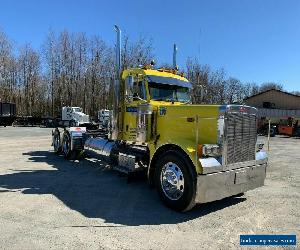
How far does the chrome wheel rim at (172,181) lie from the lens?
274 inches

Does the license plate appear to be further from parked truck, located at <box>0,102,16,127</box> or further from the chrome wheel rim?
parked truck, located at <box>0,102,16,127</box>

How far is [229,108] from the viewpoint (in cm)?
704

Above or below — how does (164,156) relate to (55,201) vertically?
above

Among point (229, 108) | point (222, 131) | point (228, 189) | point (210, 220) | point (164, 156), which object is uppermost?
point (229, 108)

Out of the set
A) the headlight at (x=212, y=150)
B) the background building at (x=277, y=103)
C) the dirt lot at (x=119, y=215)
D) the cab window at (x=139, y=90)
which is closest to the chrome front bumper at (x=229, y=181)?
the headlight at (x=212, y=150)

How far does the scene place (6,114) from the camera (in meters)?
44.5

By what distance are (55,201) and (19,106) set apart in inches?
2312

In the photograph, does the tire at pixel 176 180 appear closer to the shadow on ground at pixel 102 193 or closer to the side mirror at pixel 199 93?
the shadow on ground at pixel 102 193

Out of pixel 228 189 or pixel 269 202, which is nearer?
pixel 228 189

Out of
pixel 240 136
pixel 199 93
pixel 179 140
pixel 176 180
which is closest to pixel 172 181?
pixel 176 180

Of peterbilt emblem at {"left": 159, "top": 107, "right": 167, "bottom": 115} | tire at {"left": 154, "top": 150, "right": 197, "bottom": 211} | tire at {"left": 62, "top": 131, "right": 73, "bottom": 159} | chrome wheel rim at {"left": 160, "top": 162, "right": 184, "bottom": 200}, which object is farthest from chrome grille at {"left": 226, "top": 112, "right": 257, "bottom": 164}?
tire at {"left": 62, "top": 131, "right": 73, "bottom": 159}

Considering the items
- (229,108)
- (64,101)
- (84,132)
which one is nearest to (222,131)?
(229,108)

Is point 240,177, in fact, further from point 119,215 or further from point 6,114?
point 6,114

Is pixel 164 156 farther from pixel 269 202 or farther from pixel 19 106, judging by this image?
pixel 19 106
